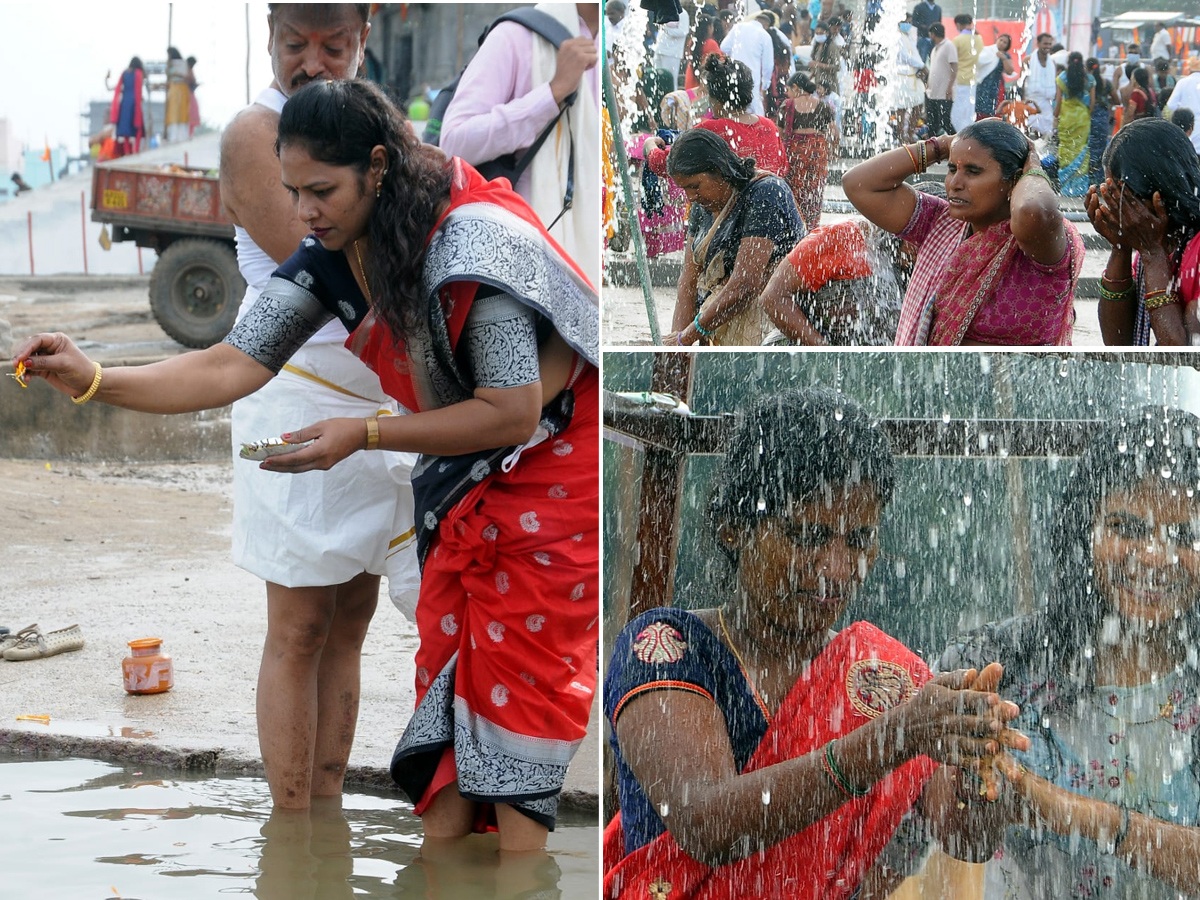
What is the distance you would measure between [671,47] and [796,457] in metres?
0.48

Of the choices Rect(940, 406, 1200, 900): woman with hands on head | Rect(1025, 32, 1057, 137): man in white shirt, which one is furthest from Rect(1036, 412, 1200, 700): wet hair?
Rect(1025, 32, 1057, 137): man in white shirt

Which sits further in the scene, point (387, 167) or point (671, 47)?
point (387, 167)

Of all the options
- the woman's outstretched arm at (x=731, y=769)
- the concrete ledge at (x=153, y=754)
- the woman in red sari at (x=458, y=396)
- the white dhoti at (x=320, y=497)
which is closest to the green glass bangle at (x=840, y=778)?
the woman's outstretched arm at (x=731, y=769)

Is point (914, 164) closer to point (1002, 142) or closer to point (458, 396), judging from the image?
point (1002, 142)

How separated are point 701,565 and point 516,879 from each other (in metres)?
1.04

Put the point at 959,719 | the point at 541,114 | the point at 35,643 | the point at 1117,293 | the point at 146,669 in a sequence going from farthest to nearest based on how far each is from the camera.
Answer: the point at 35,643
the point at 146,669
the point at 541,114
the point at 1117,293
the point at 959,719

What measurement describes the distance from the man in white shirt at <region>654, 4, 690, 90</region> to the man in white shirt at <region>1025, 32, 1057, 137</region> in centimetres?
38

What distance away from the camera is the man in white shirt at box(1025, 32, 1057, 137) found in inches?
58.3

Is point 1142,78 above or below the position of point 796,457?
above

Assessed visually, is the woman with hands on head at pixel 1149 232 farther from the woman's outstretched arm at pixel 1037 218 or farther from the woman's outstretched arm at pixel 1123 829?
the woman's outstretched arm at pixel 1123 829

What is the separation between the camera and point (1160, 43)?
4.73 ft

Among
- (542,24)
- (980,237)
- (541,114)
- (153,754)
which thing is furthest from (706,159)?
(153,754)

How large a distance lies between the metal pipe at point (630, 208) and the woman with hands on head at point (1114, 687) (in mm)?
499

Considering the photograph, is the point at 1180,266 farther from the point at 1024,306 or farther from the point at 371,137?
the point at 371,137
